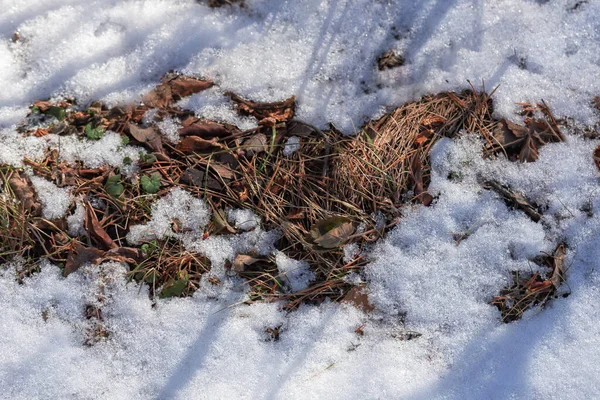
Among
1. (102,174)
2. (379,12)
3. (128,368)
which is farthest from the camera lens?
(379,12)

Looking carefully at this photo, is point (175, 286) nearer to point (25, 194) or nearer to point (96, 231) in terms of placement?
point (96, 231)

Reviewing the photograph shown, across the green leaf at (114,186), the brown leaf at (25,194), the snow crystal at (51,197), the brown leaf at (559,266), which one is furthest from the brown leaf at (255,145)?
the brown leaf at (559,266)

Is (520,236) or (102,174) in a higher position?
(520,236)

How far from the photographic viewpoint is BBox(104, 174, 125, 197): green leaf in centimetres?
215

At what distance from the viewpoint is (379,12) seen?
235 cm

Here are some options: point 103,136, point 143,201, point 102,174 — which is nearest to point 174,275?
point 143,201

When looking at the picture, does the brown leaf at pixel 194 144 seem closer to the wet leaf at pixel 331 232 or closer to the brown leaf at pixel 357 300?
the wet leaf at pixel 331 232

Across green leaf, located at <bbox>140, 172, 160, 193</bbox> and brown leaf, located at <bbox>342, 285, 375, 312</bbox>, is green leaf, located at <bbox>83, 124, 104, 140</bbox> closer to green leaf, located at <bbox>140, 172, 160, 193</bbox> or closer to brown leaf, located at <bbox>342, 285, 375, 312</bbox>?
green leaf, located at <bbox>140, 172, 160, 193</bbox>

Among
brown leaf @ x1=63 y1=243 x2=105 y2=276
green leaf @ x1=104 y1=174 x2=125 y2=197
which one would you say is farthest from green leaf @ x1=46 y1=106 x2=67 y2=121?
brown leaf @ x1=63 y1=243 x2=105 y2=276

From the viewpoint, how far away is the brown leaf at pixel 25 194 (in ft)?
6.98

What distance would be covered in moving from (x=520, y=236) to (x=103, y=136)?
1.95 meters

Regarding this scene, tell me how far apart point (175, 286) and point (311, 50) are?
49.7 inches

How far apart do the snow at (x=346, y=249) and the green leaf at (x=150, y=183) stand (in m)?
0.08

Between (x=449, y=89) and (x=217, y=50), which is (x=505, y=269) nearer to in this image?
(x=449, y=89)
